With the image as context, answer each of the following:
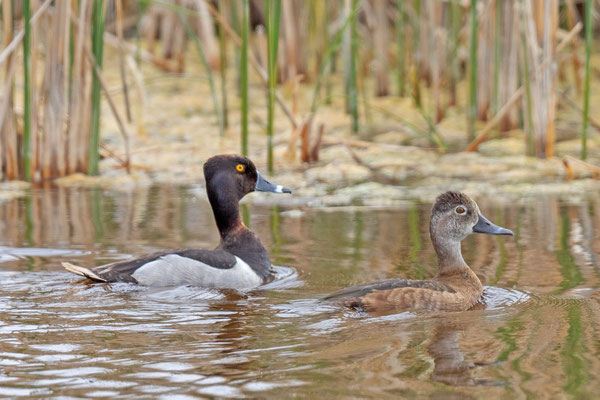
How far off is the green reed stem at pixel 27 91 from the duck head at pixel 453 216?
371 centimetres

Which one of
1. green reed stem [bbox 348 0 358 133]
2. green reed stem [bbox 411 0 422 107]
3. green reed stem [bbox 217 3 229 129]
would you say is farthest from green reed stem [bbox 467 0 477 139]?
green reed stem [bbox 217 3 229 129]

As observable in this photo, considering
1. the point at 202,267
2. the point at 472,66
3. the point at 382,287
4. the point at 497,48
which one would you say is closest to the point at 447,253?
the point at 382,287

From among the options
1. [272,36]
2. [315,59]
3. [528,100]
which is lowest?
[528,100]

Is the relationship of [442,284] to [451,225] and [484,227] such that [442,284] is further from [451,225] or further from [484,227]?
[484,227]

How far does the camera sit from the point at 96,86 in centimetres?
896

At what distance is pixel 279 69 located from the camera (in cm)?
1248

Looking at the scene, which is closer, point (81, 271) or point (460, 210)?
point (81, 271)

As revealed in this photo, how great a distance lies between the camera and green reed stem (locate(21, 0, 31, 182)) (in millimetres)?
7828

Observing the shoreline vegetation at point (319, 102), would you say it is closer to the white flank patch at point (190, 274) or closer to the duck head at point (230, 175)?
the duck head at point (230, 175)

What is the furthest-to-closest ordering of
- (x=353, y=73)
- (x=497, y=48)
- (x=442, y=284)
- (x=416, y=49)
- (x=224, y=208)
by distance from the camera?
(x=416, y=49) < (x=353, y=73) < (x=497, y=48) < (x=224, y=208) < (x=442, y=284)

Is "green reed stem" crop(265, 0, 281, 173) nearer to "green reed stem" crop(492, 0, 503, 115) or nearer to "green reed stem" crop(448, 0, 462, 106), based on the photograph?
"green reed stem" crop(492, 0, 503, 115)

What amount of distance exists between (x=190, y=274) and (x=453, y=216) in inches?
63.6

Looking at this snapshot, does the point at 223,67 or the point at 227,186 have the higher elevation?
the point at 223,67

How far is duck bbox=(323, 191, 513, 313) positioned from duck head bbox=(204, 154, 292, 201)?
155 cm
